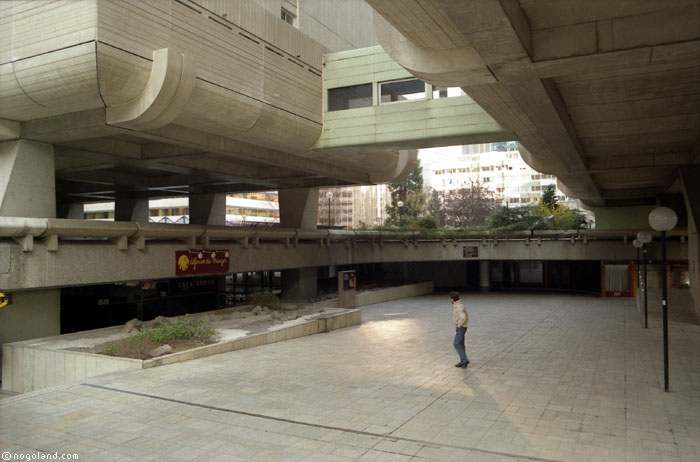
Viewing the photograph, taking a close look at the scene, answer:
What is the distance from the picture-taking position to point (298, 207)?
29031 millimetres

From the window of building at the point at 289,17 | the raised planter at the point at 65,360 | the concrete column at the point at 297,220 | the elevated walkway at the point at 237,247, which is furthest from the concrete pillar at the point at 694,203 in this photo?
the concrete column at the point at 297,220

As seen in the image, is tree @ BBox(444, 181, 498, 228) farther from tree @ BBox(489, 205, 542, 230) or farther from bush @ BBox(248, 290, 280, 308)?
bush @ BBox(248, 290, 280, 308)

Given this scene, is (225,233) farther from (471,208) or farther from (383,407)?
(471,208)

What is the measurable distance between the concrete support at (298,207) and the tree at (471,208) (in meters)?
39.0

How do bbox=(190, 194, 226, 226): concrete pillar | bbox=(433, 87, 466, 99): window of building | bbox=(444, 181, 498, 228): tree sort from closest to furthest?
bbox=(433, 87, 466, 99): window of building, bbox=(190, 194, 226, 226): concrete pillar, bbox=(444, 181, 498, 228): tree

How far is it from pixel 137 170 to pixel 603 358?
21.3 meters

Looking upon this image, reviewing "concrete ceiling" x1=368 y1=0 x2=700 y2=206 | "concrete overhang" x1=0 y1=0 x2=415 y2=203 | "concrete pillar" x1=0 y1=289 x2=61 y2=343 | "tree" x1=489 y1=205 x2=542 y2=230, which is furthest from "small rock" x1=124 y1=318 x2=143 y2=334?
"tree" x1=489 y1=205 x2=542 y2=230

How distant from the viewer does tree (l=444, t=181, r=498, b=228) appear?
64.9 metres

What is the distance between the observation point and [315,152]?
19750 mm

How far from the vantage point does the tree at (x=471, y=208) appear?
213ft

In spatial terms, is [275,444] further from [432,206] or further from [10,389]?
[432,206]

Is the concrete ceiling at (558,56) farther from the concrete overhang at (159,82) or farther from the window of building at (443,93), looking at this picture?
the concrete overhang at (159,82)

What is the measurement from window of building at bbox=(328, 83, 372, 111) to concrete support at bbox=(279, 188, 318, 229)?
987cm

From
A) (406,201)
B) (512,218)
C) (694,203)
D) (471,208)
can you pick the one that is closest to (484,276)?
(512,218)
